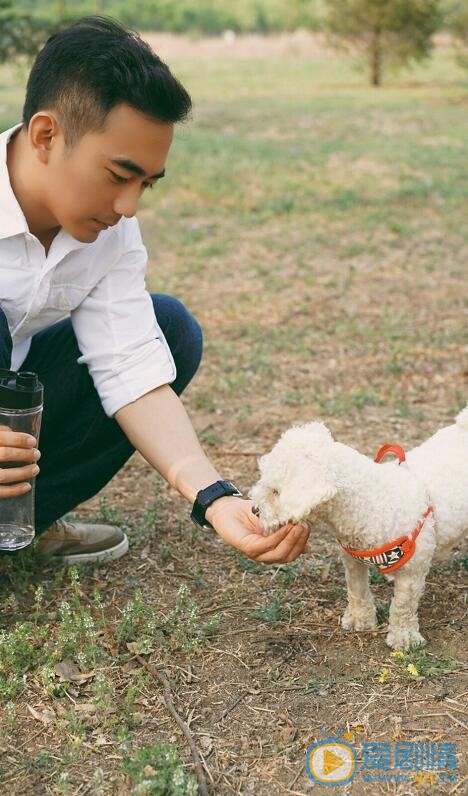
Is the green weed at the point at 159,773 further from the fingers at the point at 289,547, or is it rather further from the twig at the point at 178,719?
the fingers at the point at 289,547

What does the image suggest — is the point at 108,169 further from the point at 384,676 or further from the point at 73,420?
the point at 384,676

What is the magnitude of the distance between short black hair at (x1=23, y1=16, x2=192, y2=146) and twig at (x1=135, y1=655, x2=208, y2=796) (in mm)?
1534

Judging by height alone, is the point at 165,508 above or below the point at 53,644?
below

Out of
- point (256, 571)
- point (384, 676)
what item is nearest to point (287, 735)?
point (384, 676)

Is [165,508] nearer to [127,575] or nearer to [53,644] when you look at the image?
[127,575]

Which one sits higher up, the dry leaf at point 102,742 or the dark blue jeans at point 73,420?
the dark blue jeans at point 73,420

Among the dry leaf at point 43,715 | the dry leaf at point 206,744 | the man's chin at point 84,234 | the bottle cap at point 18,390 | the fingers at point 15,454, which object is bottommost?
the dry leaf at point 43,715

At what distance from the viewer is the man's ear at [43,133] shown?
2.49 meters

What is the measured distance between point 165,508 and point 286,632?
1.01 metres

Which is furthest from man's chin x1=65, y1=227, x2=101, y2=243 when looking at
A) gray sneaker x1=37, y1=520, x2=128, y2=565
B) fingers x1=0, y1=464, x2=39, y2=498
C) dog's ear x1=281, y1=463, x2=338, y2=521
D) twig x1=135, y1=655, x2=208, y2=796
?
twig x1=135, y1=655, x2=208, y2=796

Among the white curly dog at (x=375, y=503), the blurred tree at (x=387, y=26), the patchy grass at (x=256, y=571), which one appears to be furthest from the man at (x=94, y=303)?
the blurred tree at (x=387, y=26)

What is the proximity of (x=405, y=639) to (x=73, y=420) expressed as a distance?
1318mm

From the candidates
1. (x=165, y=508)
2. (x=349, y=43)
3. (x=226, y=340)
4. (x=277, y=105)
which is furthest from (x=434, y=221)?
(x=349, y=43)

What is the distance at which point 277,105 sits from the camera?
1795 cm
